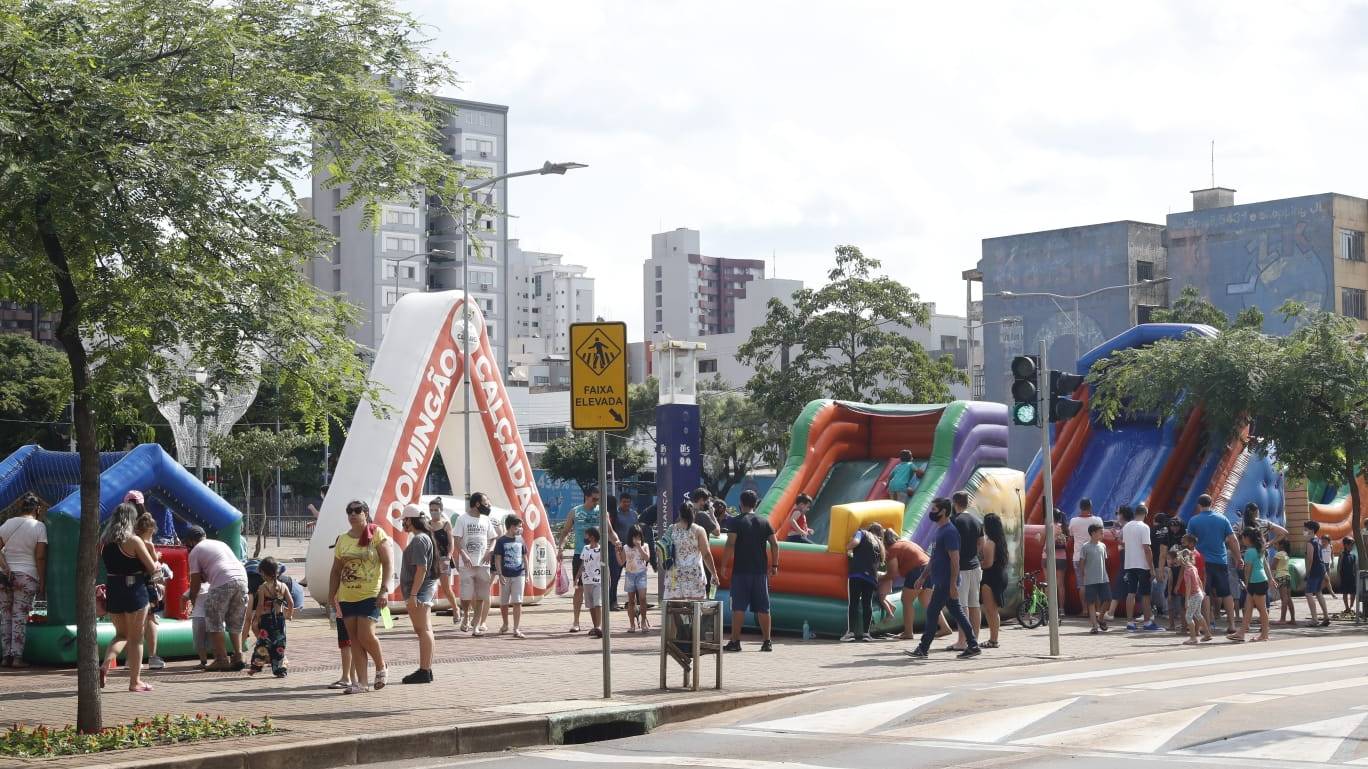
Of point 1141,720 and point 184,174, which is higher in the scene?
point 184,174

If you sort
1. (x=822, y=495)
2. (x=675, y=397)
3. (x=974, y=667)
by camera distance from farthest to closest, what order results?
(x=675, y=397)
(x=822, y=495)
(x=974, y=667)

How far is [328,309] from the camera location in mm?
12078

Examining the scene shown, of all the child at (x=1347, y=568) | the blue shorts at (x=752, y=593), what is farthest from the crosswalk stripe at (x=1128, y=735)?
the child at (x=1347, y=568)

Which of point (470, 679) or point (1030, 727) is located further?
point (470, 679)

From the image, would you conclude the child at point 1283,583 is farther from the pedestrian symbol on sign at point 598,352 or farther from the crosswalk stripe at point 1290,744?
the pedestrian symbol on sign at point 598,352

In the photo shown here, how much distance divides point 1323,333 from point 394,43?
15764 mm

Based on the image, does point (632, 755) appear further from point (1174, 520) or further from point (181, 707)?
point (1174, 520)

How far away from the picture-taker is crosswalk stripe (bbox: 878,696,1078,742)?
37.3 feet

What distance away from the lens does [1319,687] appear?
1405 centimetres

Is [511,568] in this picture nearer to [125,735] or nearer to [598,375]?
[598,375]

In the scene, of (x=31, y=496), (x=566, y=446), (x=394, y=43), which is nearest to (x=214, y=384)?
(x=394, y=43)

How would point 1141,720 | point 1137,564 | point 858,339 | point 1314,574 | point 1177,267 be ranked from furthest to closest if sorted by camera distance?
point 1177,267 → point 858,339 → point 1314,574 → point 1137,564 → point 1141,720

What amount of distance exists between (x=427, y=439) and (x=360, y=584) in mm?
10307

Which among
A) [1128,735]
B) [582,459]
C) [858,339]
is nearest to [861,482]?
[1128,735]
